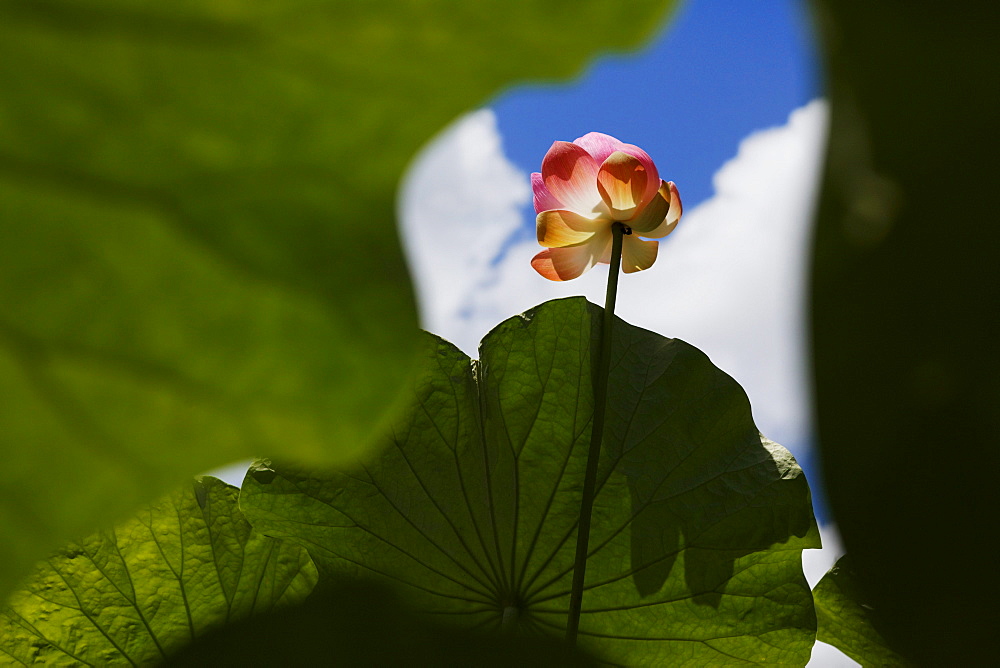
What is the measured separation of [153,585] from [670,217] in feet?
1.94

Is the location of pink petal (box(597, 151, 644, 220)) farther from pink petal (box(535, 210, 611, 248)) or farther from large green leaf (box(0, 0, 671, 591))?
large green leaf (box(0, 0, 671, 591))

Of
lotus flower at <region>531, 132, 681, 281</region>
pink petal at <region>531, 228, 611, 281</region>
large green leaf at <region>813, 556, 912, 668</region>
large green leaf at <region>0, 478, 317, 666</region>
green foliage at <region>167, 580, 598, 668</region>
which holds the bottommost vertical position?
green foliage at <region>167, 580, 598, 668</region>

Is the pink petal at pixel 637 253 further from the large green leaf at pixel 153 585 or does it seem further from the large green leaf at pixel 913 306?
the large green leaf at pixel 913 306

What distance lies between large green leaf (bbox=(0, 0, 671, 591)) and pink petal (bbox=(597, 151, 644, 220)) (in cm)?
49

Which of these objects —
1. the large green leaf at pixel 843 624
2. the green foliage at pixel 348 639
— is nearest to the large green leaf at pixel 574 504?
the large green leaf at pixel 843 624

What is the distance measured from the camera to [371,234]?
0.58ft

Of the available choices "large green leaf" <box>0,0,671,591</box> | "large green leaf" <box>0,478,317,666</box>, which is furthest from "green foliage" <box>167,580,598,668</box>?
"large green leaf" <box>0,478,317,666</box>

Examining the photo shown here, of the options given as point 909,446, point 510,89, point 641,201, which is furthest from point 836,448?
point 641,201

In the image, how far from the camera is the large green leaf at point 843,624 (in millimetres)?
604

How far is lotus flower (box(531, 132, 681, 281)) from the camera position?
2.17 feet

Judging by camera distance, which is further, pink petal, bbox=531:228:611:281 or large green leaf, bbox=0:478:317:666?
pink petal, bbox=531:228:611:281

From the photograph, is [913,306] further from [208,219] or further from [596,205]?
[596,205]

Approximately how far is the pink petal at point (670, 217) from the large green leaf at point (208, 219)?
0.53 metres

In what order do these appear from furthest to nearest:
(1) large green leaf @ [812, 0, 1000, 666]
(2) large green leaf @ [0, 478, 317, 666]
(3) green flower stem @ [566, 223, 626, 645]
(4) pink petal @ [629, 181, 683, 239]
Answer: (4) pink petal @ [629, 181, 683, 239]
(2) large green leaf @ [0, 478, 317, 666]
(3) green flower stem @ [566, 223, 626, 645]
(1) large green leaf @ [812, 0, 1000, 666]
